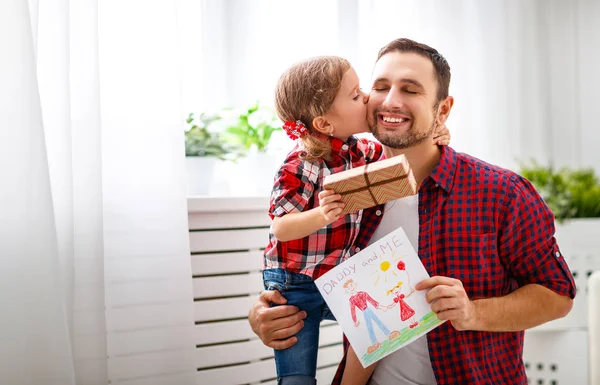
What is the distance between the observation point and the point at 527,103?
9.87 feet

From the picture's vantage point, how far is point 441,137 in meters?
1.61

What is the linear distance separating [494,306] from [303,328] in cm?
46

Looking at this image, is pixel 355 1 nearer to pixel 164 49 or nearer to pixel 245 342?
pixel 164 49

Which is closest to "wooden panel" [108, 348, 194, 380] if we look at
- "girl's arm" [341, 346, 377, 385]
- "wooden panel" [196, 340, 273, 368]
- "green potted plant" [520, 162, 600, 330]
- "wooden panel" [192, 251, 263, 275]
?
"wooden panel" [196, 340, 273, 368]

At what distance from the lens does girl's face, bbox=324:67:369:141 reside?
146 cm

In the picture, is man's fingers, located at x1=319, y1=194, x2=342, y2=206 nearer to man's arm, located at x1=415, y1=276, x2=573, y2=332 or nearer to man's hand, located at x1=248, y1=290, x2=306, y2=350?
man's arm, located at x1=415, y1=276, x2=573, y2=332

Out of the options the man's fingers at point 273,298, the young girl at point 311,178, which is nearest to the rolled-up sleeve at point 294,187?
the young girl at point 311,178

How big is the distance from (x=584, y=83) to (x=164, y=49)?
241 cm

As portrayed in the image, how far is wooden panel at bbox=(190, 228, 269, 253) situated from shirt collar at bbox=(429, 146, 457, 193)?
2.35ft

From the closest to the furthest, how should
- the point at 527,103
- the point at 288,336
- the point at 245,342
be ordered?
the point at 288,336
the point at 245,342
the point at 527,103

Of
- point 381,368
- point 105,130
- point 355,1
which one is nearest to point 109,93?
point 105,130

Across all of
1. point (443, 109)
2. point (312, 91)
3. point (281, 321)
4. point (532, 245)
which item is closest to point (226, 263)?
point (281, 321)

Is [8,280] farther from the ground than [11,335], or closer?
farther from the ground

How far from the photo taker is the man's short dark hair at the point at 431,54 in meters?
1.53
